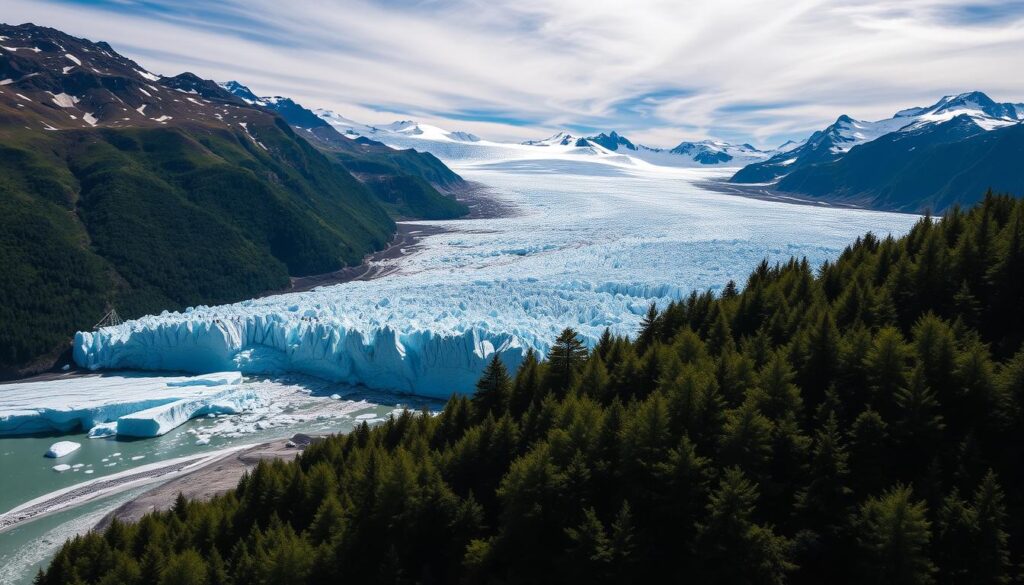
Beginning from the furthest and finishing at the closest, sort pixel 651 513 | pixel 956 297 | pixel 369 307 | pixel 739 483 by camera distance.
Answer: pixel 369 307 → pixel 956 297 → pixel 651 513 → pixel 739 483

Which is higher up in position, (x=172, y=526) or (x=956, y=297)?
(x=956, y=297)

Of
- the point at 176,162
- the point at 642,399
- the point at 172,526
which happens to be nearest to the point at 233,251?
the point at 176,162

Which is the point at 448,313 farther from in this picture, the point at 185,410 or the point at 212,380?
the point at 185,410

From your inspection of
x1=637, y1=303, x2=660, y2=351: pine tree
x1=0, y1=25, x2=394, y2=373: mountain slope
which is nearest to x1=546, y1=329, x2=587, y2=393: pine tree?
x1=637, y1=303, x2=660, y2=351: pine tree

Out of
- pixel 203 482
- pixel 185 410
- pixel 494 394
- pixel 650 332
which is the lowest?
pixel 203 482

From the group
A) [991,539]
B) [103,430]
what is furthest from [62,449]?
[991,539]

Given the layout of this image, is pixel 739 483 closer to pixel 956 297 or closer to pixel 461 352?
pixel 956 297

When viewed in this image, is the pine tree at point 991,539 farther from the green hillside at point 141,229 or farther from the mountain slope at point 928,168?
the mountain slope at point 928,168
